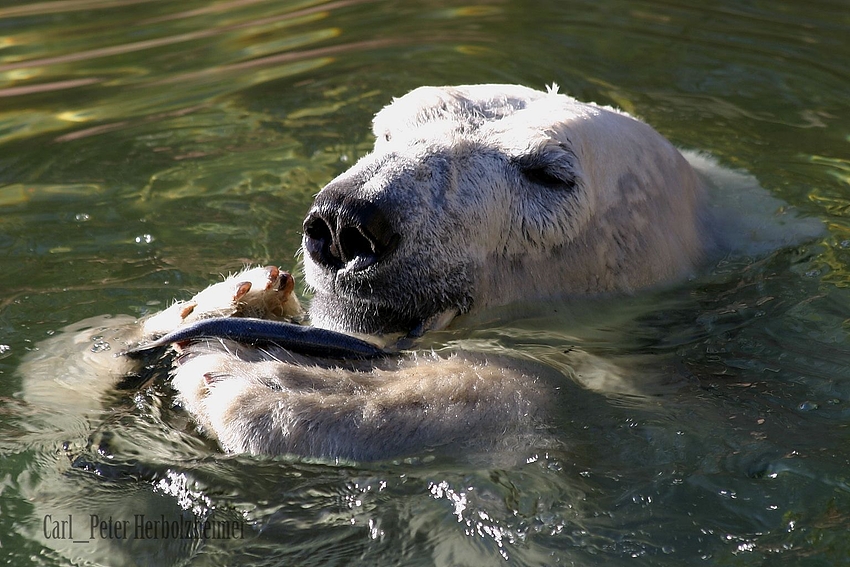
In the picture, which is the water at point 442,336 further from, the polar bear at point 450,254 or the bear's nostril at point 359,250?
the bear's nostril at point 359,250

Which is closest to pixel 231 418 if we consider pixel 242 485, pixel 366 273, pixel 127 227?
pixel 242 485

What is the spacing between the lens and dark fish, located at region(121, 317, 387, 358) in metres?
3.15

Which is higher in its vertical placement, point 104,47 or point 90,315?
point 104,47

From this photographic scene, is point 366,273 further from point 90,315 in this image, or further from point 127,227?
point 127,227

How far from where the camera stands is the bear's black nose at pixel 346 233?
125 inches

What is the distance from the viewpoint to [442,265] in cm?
346

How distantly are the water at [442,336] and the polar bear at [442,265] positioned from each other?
4.9 inches

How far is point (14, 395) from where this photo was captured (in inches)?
144

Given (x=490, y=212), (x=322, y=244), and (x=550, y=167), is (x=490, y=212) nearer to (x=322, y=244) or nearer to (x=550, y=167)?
(x=550, y=167)

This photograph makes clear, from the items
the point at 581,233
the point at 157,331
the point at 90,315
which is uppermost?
the point at 581,233

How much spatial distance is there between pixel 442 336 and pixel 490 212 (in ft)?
1.53

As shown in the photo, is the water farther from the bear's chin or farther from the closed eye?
the closed eye

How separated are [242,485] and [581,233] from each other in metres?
1.59

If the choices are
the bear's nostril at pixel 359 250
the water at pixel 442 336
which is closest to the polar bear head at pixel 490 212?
the bear's nostril at pixel 359 250
